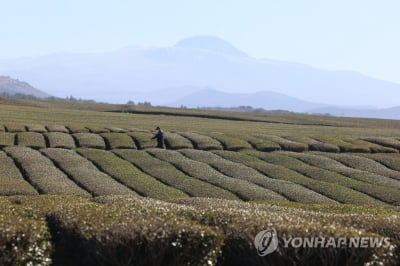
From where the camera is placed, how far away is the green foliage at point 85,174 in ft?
119

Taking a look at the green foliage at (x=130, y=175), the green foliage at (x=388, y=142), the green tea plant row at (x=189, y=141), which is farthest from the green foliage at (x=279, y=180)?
the green foliage at (x=388, y=142)

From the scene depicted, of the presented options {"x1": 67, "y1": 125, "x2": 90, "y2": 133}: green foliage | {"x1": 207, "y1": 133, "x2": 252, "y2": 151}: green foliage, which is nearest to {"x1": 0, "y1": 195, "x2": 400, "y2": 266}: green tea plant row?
{"x1": 207, "y1": 133, "x2": 252, "y2": 151}: green foliage

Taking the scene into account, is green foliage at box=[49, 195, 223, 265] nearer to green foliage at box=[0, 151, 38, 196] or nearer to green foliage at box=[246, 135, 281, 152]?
green foliage at box=[0, 151, 38, 196]

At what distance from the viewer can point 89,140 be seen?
57.9 meters

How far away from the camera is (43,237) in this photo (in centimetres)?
1543

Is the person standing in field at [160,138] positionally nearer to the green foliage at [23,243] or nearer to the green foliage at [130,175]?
the green foliage at [130,175]

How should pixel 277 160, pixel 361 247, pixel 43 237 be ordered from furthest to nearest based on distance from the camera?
pixel 277 160 → pixel 43 237 → pixel 361 247

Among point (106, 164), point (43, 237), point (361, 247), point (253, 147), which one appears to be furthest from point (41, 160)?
point (361, 247)

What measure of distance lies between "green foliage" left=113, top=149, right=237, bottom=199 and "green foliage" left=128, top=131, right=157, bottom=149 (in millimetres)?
4169

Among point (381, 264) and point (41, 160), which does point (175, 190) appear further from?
point (381, 264)

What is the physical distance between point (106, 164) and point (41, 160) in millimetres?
4660

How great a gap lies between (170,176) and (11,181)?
34.8ft

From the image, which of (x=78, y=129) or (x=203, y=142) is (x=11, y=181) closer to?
(x=203, y=142)

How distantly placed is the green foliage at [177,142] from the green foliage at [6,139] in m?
13.8
